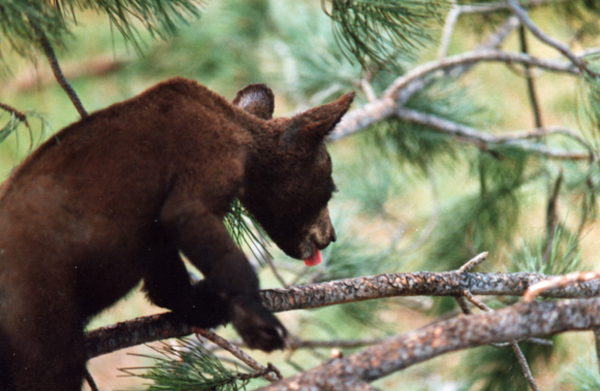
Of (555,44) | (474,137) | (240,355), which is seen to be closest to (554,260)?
(555,44)

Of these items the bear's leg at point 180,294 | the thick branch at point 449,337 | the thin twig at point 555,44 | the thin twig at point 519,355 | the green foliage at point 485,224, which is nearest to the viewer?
the thick branch at point 449,337

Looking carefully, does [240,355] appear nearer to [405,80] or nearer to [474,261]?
[474,261]

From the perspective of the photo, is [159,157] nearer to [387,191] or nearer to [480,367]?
[480,367]

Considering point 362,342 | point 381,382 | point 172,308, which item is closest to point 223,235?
point 172,308

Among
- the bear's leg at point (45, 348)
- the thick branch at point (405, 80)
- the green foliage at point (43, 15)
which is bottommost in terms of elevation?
the thick branch at point (405, 80)

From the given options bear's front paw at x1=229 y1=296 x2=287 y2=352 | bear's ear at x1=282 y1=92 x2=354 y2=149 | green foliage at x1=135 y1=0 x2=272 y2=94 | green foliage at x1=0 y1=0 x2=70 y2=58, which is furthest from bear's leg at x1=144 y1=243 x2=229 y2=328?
green foliage at x1=135 y1=0 x2=272 y2=94

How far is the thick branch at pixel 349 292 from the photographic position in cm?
105

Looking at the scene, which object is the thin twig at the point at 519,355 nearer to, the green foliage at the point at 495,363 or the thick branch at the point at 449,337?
the thick branch at the point at 449,337

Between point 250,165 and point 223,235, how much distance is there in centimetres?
23

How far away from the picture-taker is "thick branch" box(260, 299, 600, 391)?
0.74 m

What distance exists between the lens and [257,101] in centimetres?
135

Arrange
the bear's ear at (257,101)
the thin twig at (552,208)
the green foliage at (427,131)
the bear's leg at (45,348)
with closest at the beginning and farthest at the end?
the bear's leg at (45,348)
the bear's ear at (257,101)
the thin twig at (552,208)
the green foliage at (427,131)

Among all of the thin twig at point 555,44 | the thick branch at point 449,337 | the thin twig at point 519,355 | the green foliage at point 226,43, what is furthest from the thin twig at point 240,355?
the green foliage at point 226,43

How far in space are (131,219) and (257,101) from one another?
0.49 meters
